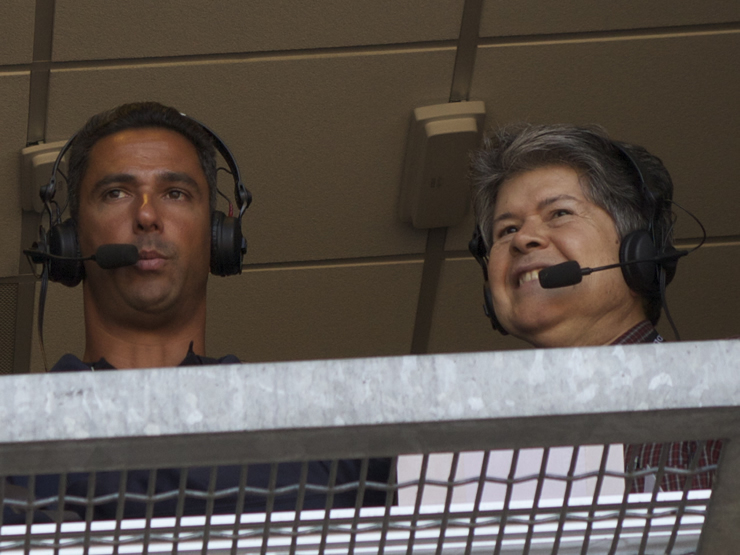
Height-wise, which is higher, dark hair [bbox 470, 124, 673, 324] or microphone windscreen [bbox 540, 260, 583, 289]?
dark hair [bbox 470, 124, 673, 324]

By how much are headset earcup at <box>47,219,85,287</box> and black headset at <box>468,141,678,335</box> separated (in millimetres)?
682

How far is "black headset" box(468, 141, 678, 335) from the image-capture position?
5.03 ft

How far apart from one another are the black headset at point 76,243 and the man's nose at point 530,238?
0.47 metres

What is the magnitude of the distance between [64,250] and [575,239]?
2.71ft

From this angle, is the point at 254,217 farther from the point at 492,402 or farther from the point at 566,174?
the point at 492,402

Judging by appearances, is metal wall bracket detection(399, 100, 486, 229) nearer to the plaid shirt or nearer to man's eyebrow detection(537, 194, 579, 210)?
man's eyebrow detection(537, 194, 579, 210)

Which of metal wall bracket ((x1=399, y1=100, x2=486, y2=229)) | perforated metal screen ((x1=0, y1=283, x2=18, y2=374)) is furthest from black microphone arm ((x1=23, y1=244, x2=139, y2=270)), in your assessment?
perforated metal screen ((x1=0, y1=283, x2=18, y2=374))

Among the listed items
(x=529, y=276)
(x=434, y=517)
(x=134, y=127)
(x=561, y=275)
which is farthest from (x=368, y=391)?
(x=134, y=127)

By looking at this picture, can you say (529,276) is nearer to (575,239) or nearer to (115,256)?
(575,239)

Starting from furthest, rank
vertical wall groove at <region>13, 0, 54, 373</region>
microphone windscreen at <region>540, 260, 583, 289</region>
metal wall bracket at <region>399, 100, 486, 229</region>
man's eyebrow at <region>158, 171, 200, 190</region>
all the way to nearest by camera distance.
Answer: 1. metal wall bracket at <region>399, 100, 486, 229</region>
2. vertical wall groove at <region>13, 0, 54, 373</region>
3. man's eyebrow at <region>158, 171, 200, 190</region>
4. microphone windscreen at <region>540, 260, 583, 289</region>

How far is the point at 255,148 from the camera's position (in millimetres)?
2445

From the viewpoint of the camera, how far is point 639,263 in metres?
1.53

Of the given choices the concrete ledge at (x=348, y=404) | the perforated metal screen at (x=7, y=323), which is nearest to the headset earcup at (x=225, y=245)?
the perforated metal screen at (x=7, y=323)

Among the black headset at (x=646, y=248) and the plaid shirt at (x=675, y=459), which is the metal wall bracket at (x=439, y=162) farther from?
the plaid shirt at (x=675, y=459)
